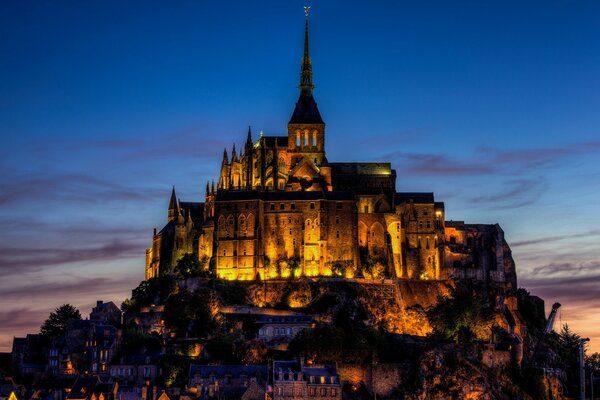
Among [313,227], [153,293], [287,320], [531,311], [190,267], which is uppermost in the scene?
[313,227]

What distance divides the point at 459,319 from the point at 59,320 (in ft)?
132

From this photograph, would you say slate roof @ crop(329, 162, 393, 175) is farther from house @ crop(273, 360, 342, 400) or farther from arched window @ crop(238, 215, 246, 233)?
house @ crop(273, 360, 342, 400)

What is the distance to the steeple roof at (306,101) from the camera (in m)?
118

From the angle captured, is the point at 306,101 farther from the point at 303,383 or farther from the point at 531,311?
the point at 303,383

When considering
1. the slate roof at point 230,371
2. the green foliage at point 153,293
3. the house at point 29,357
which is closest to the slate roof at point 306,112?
the green foliage at point 153,293

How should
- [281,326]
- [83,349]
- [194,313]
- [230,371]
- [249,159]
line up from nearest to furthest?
[230,371]
[83,349]
[281,326]
[194,313]
[249,159]

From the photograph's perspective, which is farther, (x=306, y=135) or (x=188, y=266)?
(x=306, y=135)

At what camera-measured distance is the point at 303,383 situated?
75.2 meters

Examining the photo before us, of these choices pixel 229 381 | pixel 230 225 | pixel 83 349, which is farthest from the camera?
pixel 230 225

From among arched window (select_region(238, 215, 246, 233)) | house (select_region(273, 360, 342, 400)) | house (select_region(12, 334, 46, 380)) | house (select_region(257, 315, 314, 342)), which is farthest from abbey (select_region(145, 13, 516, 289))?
house (select_region(273, 360, 342, 400))

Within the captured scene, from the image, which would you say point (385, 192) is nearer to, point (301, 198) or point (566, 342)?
point (301, 198)

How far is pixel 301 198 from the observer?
10706cm

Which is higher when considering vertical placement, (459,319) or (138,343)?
(459,319)

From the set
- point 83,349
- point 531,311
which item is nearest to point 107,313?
point 83,349
